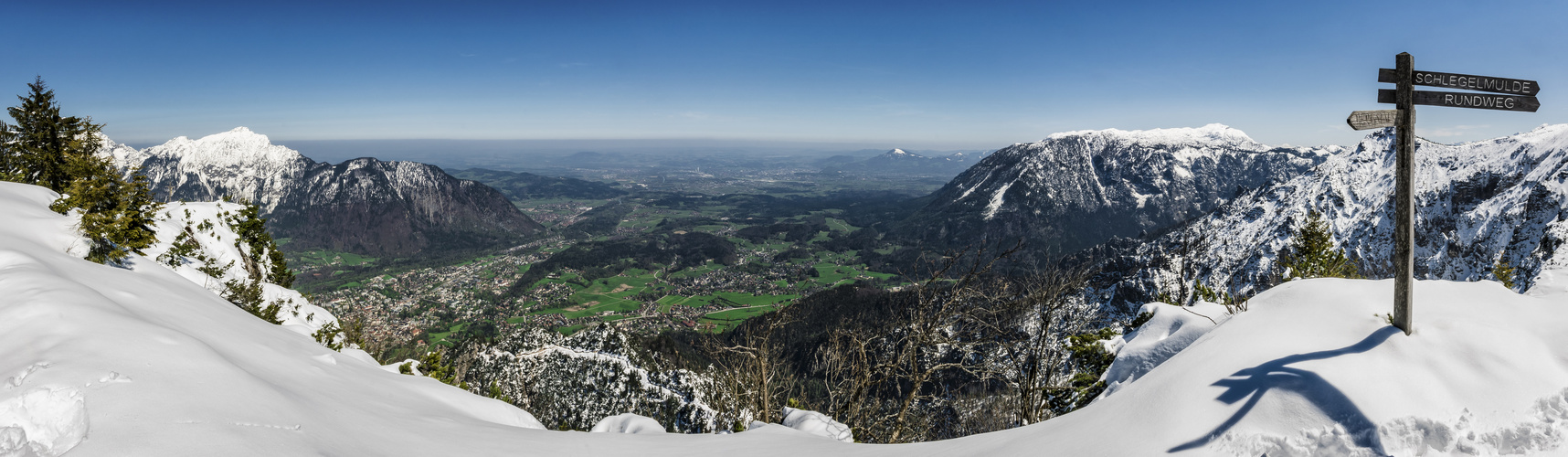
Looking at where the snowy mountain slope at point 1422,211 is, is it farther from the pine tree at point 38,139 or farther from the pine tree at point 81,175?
the pine tree at point 38,139

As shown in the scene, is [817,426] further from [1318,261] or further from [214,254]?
[214,254]

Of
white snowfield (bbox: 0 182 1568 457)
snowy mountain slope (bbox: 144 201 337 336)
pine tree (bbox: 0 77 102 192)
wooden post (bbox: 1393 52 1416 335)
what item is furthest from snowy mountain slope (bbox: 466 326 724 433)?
wooden post (bbox: 1393 52 1416 335)

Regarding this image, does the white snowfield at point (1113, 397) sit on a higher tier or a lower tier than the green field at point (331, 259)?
higher

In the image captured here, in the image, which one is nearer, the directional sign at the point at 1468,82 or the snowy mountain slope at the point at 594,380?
the directional sign at the point at 1468,82

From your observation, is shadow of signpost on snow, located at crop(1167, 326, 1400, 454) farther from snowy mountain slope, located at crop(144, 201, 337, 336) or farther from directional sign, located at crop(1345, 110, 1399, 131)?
snowy mountain slope, located at crop(144, 201, 337, 336)

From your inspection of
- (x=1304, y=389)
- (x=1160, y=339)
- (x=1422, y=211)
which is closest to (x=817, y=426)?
(x=1160, y=339)

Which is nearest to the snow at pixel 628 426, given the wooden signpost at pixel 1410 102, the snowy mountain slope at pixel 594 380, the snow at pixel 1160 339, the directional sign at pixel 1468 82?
the snow at pixel 1160 339
